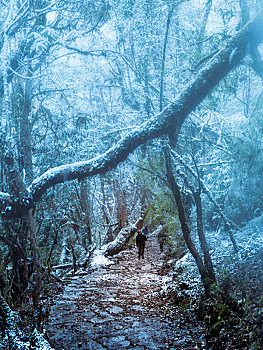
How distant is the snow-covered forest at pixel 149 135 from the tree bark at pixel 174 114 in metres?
0.02

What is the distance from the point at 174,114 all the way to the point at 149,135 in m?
0.69

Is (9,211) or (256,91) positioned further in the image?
(256,91)

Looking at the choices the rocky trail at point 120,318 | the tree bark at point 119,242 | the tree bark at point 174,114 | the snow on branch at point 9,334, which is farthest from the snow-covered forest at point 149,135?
the tree bark at point 119,242

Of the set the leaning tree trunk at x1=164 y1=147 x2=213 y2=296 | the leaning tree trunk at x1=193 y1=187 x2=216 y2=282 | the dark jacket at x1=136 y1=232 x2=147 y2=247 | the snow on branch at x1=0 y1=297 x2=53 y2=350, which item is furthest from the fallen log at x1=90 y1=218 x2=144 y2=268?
the snow on branch at x1=0 y1=297 x2=53 y2=350

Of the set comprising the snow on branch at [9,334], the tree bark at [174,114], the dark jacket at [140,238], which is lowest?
the snow on branch at [9,334]

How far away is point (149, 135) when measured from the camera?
6465mm

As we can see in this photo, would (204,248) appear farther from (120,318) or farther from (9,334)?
(9,334)

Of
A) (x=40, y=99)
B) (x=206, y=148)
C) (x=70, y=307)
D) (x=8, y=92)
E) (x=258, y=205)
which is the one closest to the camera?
(x=70, y=307)

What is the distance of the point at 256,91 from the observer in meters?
8.04

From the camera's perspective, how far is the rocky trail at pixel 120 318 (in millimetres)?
4758

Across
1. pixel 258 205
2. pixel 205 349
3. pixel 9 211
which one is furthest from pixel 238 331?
pixel 9 211

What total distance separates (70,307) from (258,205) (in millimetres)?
4831

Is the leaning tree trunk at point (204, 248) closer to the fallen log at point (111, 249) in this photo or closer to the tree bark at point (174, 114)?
the tree bark at point (174, 114)

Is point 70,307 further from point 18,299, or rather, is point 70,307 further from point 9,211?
point 9,211
